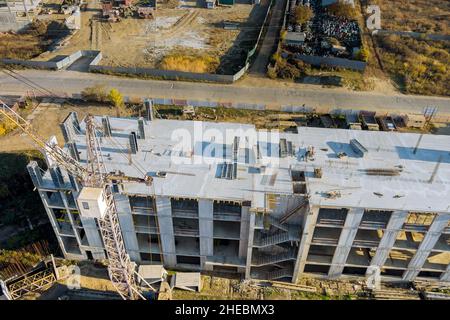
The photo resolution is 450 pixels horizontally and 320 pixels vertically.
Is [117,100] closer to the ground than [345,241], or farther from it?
closer to the ground

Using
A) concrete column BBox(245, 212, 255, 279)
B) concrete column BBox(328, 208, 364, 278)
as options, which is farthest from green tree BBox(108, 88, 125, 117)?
concrete column BBox(328, 208, 364, 278)

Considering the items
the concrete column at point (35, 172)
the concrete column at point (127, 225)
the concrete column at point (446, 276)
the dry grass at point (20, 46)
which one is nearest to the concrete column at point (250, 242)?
the concrete column at point (127, 225)

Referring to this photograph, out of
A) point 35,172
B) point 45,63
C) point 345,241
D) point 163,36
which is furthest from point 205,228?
point 163,36

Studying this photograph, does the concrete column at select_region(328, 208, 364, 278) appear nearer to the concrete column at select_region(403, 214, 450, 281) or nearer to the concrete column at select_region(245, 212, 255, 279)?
the concrete column at select_region(403, 214, 450, 281)

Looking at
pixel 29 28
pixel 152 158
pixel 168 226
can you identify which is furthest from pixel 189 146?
pixel 29 28

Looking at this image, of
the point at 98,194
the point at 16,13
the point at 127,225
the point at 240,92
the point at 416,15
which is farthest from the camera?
the point at 416,15

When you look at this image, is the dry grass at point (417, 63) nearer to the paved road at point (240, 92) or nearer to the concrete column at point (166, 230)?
the paved road at point (240, 92)

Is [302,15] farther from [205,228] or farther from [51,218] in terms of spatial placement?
[51,218]
